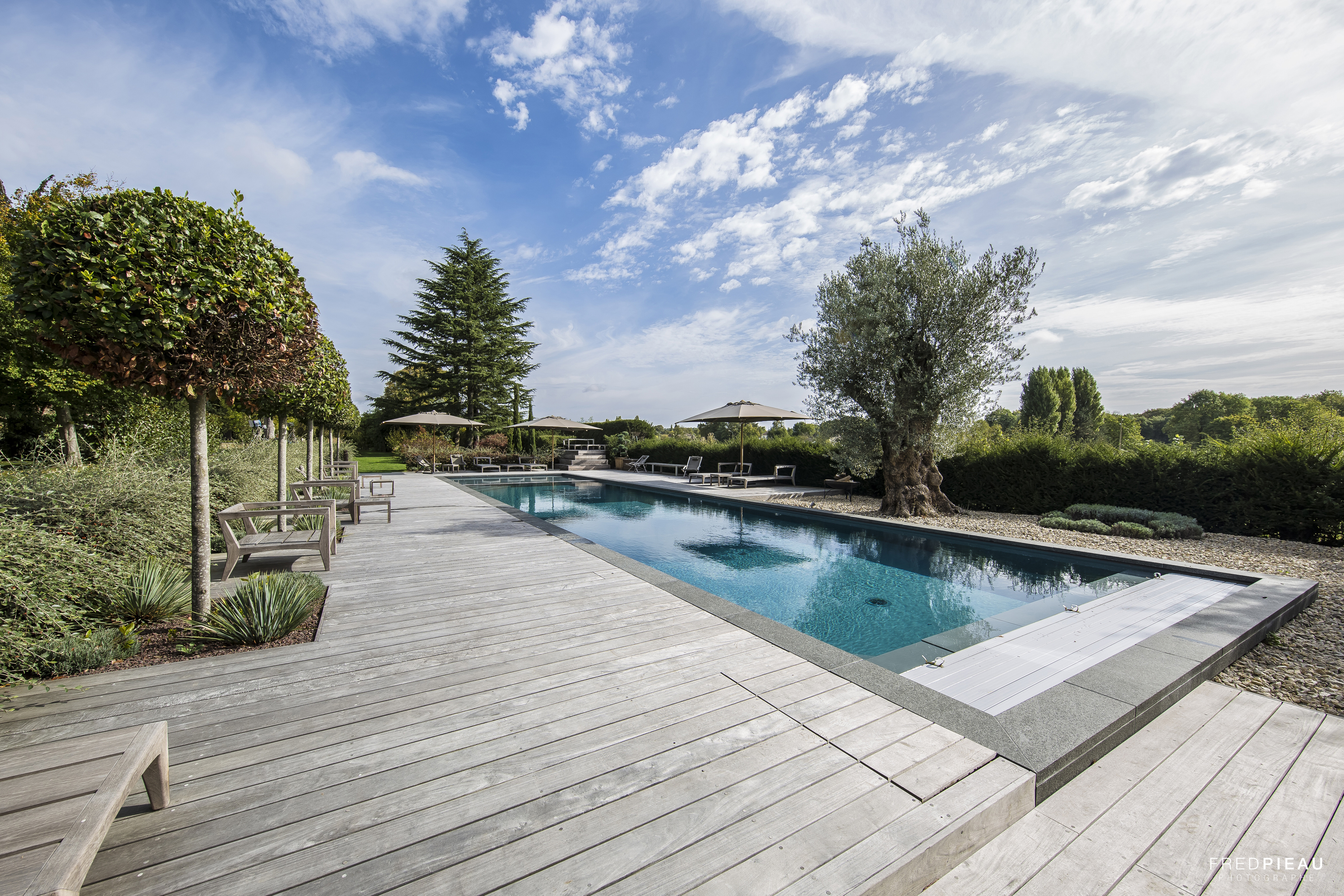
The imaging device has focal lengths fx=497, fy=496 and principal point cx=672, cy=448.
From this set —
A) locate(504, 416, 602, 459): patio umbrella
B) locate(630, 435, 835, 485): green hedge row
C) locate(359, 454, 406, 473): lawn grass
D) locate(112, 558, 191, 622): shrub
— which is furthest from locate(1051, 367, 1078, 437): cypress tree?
locate(112, 558, 191, 622): shrub

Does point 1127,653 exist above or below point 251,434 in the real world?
below

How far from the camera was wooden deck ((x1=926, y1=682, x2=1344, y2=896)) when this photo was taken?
57.9 inches

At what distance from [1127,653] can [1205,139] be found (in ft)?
25.0

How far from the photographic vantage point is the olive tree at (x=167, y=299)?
2.40m

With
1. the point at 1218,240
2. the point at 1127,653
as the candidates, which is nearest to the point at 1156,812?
the point at 1127,653

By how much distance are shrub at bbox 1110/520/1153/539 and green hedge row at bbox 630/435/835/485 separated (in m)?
5.39

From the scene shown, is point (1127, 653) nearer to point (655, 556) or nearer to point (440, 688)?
point (440, 688)

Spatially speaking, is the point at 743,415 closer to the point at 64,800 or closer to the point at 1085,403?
the point at 64,800

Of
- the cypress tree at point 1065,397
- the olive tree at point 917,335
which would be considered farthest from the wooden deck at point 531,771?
the cypress tree at point 1065,397

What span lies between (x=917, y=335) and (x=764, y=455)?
24.1 feet

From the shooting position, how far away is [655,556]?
271 inches

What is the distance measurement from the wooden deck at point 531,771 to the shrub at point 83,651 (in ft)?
0.48

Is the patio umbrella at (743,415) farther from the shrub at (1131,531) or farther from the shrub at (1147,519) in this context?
the shrub at (1131,531)

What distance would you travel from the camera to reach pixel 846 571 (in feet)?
20.3
